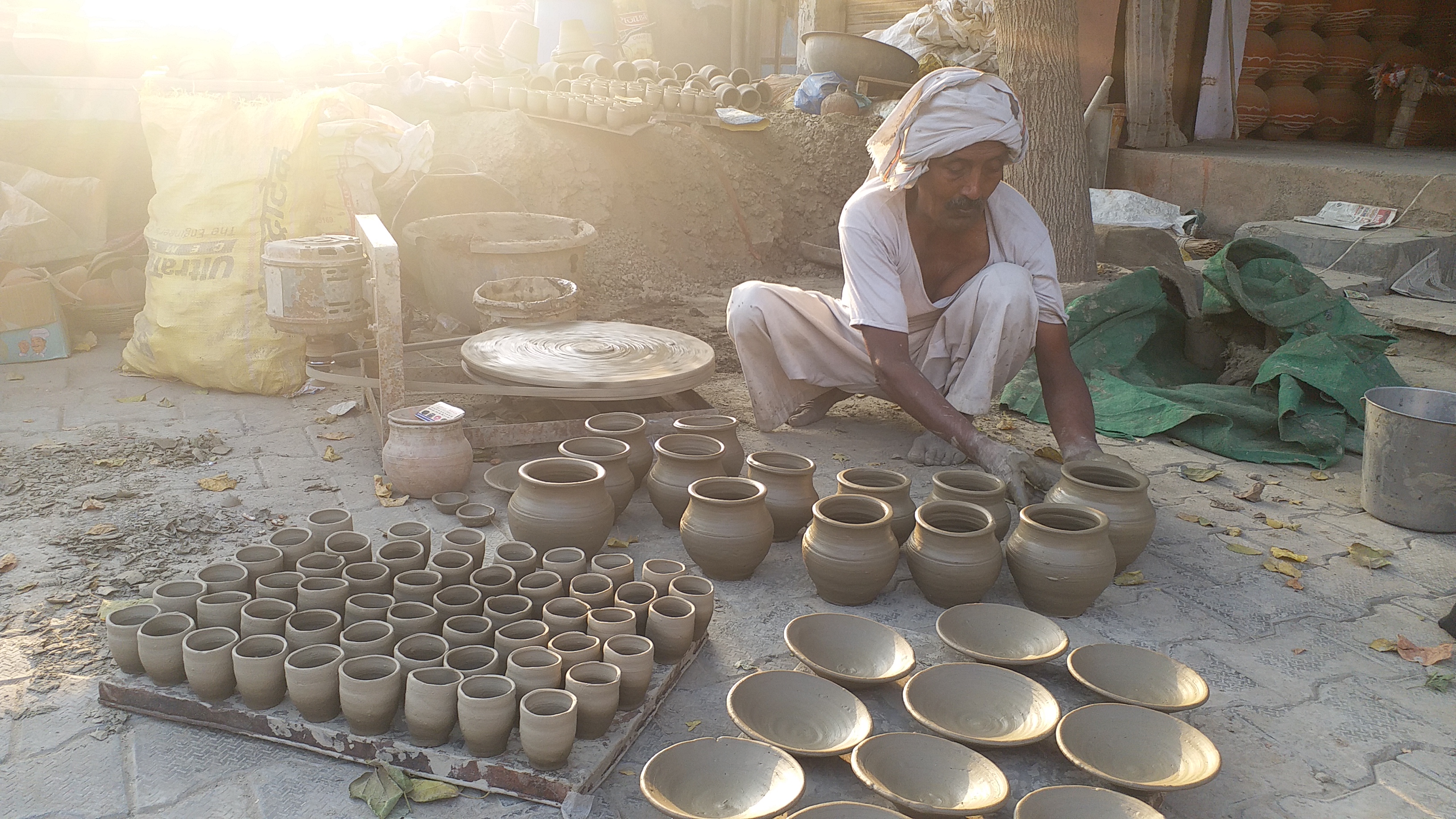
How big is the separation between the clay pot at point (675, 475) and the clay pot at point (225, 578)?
3.93 ft

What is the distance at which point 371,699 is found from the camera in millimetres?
1993

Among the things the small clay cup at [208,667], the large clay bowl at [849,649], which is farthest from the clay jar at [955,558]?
the small clay cup at [208,667]

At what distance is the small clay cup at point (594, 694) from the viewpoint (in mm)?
2004

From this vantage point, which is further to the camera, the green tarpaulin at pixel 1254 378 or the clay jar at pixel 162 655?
the green tarpaulin at pixel 1254 378

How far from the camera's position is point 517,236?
5.38 m

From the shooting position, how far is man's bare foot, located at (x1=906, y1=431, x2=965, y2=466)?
12.5 feet

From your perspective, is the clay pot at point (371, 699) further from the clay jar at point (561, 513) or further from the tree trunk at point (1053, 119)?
the tree trunk at point (1053, 119)

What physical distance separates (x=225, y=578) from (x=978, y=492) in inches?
82.4

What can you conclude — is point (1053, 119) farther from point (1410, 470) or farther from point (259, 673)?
point (259, 673)

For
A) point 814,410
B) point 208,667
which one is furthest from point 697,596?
point 814,410

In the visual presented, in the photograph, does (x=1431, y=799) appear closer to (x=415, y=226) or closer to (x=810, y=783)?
(x=810, y=783)

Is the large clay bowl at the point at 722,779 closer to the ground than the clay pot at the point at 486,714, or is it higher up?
closer to the ground

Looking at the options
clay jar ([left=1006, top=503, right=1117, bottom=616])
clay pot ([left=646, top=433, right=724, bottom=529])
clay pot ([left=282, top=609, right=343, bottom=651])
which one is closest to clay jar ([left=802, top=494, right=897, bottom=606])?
clay jar ([left=1006, top=503, right=1117, bottom=616])

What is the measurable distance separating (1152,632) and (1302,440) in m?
1.84
